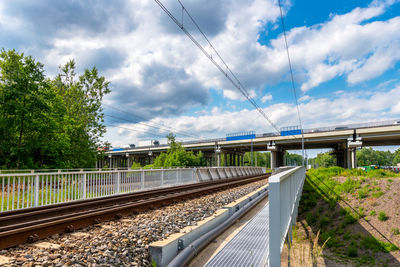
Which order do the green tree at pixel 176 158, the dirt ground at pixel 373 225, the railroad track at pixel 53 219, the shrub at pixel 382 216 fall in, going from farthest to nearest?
the green tree at pixel 176 158
the shrub at pixel 382 216
the dirt ground at pixel 373 225
the railroad track at pixel 53 219

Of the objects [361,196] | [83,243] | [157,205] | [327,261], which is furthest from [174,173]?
[83,243]

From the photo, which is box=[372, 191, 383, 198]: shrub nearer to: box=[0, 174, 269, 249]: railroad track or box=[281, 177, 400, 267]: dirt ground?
box=[281, 177, 400, 267]: dirt ground

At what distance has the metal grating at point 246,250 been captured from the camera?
156 inches

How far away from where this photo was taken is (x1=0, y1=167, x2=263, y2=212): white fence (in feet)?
28.6

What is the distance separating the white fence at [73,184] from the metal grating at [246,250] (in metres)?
7.16

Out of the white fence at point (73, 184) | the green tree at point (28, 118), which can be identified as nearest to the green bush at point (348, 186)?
the white fence at point (73, 184)

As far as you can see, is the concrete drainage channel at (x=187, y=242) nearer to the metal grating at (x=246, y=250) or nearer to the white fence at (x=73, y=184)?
the metal grating at (x=246, y=250)

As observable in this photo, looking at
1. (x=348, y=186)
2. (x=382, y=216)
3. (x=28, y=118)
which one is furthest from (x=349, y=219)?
(x=28, y=118)

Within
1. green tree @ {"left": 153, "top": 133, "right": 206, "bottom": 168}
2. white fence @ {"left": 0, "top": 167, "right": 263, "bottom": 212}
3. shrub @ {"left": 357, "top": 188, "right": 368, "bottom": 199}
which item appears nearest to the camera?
white fence @ {"left": 0, "top": 167, "right": 263, "bottom": 212}

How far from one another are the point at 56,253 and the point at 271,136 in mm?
65201

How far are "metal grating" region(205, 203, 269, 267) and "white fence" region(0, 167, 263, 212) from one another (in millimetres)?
7158

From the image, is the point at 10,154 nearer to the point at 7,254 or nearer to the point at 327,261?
the point at 7,254

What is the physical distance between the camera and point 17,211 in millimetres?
7918

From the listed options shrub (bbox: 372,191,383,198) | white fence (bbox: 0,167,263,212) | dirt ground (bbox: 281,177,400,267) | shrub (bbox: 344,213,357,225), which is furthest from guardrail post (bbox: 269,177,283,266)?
shrub (bbox: 372,191,383,198)
